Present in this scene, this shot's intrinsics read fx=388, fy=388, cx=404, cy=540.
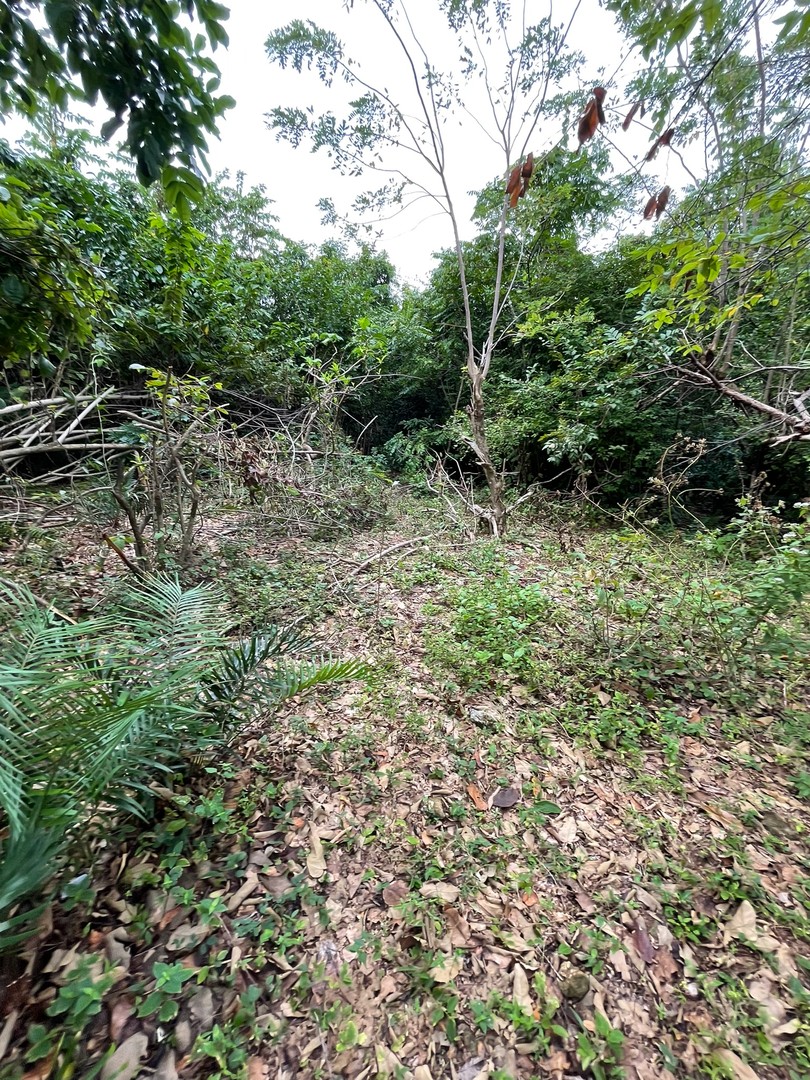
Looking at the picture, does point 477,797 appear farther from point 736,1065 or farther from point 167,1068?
point 167,1068

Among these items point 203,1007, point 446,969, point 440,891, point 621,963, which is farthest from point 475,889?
point 203,1007

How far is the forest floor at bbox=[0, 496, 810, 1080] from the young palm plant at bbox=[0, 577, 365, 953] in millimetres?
247

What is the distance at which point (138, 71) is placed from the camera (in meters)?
1.32

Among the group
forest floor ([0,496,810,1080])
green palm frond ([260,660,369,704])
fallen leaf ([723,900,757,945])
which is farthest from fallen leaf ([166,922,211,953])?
fallen leaf ([723,900,757,945])

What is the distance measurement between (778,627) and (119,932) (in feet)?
10.6

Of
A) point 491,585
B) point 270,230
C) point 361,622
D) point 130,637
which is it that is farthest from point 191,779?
point 270,230

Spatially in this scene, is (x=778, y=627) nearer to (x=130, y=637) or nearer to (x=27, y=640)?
(x=130, y=637)

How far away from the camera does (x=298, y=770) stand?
1.73m

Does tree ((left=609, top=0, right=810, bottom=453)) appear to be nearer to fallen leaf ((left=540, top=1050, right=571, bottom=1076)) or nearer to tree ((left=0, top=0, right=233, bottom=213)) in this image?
tree ((left=0, top=0, right=233, bottom=213))

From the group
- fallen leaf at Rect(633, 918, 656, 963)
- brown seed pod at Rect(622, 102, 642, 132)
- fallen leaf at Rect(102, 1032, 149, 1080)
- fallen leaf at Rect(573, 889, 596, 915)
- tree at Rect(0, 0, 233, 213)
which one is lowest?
fallen leaf at Rect(633, 918, 656, 963)

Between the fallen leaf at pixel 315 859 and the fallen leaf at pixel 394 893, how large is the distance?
0.77 feet

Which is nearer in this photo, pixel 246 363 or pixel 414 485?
pixel 246 363

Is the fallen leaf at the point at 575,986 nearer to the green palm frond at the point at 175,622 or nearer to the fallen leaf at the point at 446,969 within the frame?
the fallen leaf at the point at 446,969

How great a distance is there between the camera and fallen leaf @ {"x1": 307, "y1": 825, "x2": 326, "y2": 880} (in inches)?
54.6
